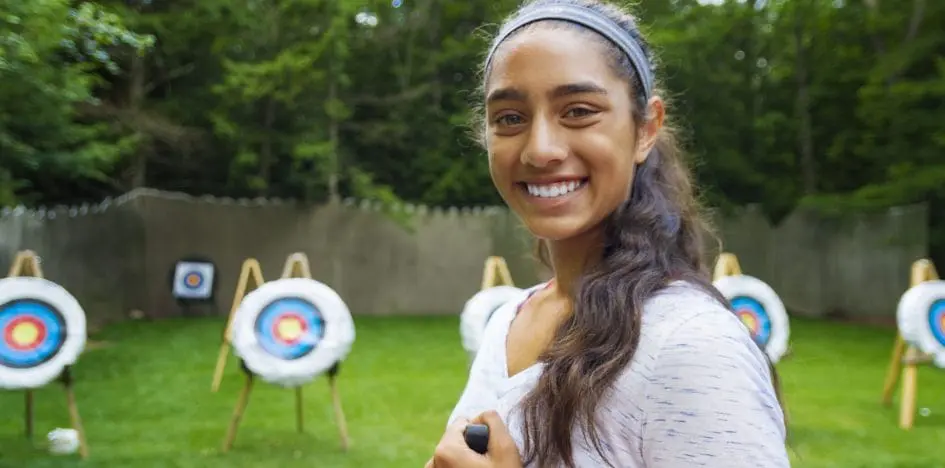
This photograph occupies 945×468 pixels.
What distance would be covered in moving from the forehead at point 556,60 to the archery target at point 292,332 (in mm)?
3041

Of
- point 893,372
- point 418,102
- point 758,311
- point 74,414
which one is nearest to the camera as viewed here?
point 74,414

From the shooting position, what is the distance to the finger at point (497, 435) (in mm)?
761

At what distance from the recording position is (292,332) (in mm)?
3854

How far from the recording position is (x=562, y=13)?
2.56ft

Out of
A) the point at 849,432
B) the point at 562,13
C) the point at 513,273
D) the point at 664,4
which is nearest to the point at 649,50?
the point at 562,13

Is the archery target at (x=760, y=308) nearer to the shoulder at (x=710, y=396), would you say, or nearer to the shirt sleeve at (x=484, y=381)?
the shirt sleeve at (x=484, y=381)

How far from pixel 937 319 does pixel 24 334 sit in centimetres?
439

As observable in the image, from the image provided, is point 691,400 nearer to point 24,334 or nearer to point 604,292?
point 604,292

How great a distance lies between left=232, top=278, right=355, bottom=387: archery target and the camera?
12.1 ft

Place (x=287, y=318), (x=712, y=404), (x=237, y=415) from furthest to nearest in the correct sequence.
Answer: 1. (x=287, y=318)
2. (x=237, y=415)
3. (x=712, y=404)

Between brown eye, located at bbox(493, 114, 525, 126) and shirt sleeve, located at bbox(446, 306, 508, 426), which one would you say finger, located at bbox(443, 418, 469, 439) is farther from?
brown eye, located at bbox(493, 114, 525, 126)

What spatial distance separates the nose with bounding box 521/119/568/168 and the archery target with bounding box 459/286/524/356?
3248mm

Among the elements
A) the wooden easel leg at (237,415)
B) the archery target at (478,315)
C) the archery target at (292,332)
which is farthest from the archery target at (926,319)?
the wooden easel leg at (237,415)

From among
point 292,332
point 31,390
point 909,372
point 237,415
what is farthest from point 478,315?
point 909,372
